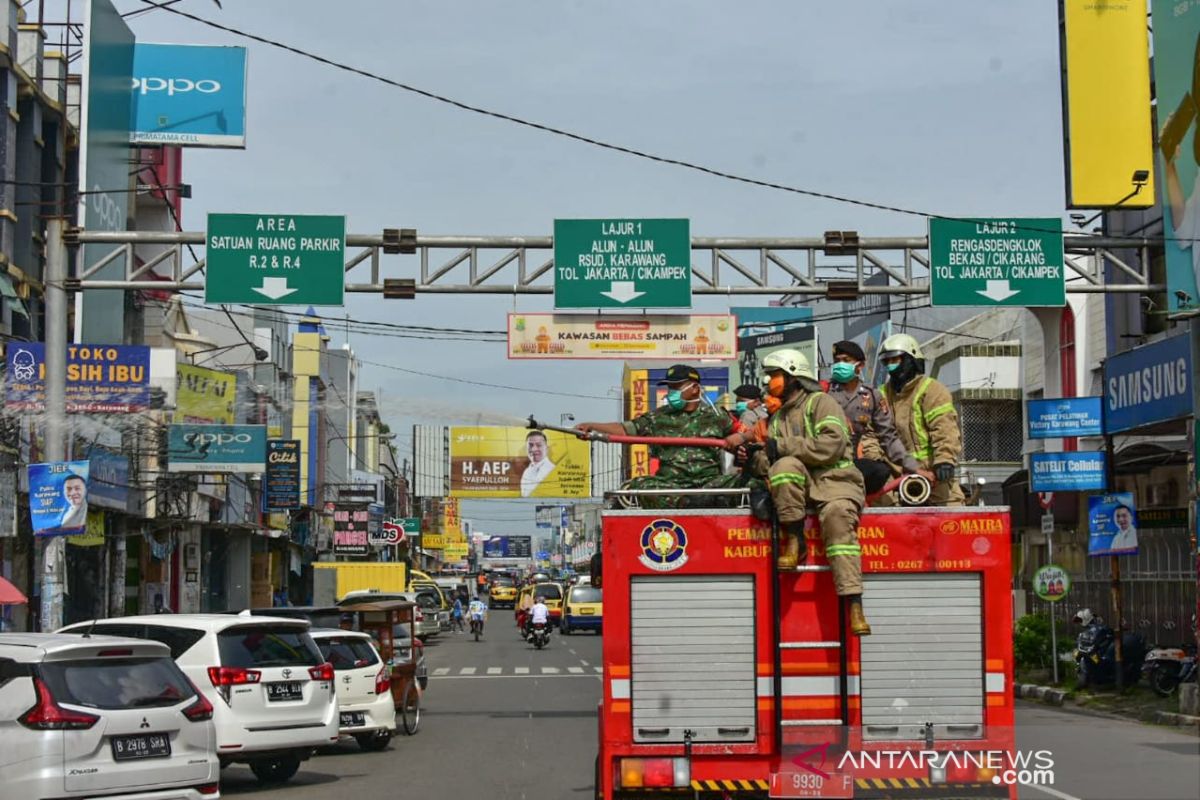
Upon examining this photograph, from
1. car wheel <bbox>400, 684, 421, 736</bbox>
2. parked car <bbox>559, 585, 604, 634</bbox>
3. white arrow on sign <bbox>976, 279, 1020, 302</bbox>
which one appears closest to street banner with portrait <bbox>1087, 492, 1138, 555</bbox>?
white arrow on sign <bbox>976, 279, 1020, 302</bbox>

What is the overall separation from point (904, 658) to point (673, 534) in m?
1.44

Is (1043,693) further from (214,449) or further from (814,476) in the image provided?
(214,449)

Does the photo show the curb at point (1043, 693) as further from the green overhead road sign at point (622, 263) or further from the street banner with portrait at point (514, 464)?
the street banner with portrait at point (514, 464)

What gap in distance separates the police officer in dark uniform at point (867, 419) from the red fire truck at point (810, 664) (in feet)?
4.20

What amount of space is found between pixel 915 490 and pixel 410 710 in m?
12.1

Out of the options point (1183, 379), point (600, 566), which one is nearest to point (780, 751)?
point (600, 566)

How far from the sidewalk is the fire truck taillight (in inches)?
443

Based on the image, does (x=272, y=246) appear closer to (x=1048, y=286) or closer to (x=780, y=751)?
(x=1048, y=286)

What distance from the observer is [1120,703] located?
21.0 metres

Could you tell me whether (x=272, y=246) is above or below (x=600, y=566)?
above

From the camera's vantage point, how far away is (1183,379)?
19.2m

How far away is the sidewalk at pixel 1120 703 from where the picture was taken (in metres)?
18.3

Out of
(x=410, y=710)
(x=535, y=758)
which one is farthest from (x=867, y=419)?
Result: (x=410, y=710)

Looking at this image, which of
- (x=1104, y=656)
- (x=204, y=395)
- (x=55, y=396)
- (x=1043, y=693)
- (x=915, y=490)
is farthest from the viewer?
(x=204, y=395)
